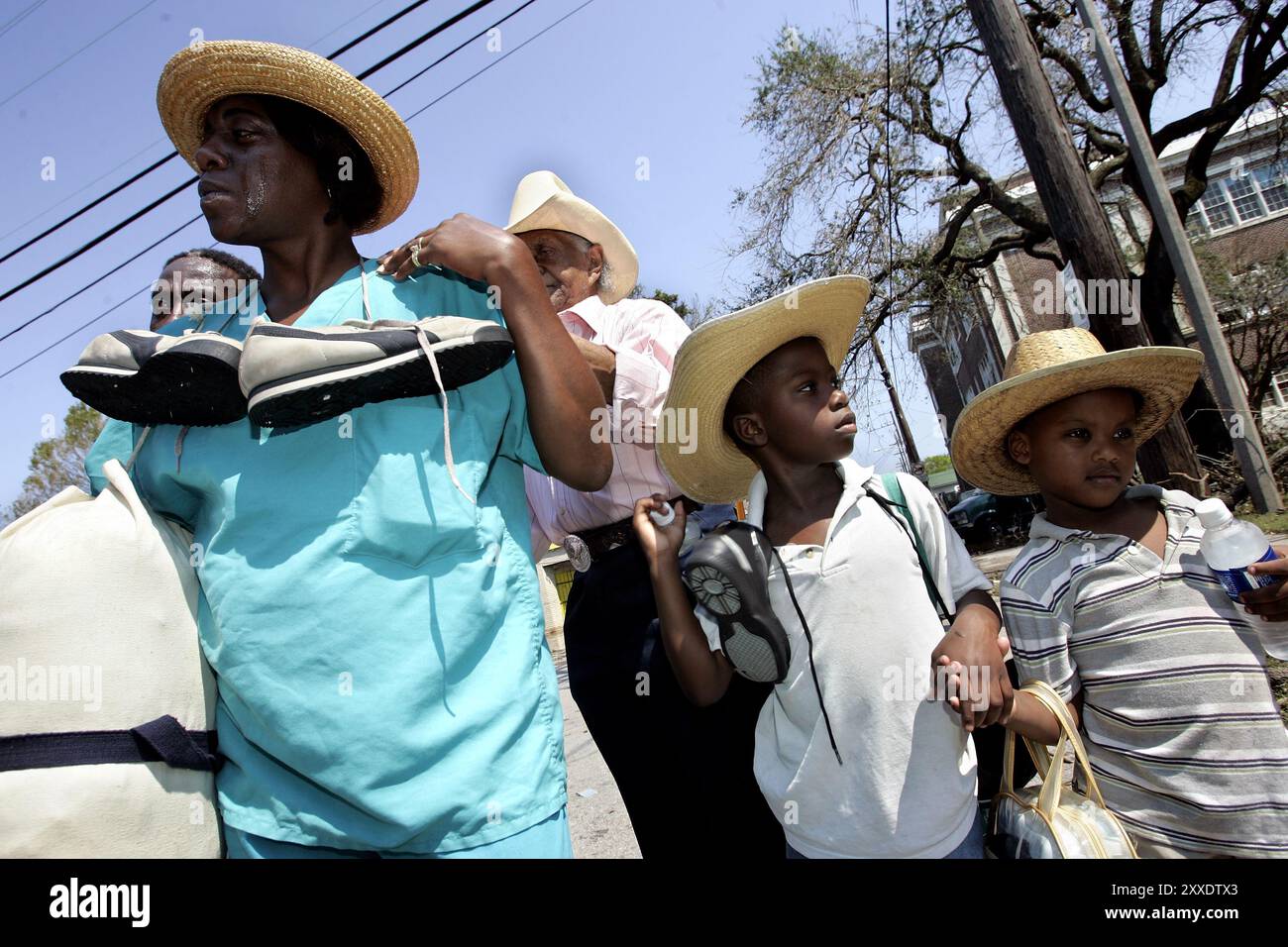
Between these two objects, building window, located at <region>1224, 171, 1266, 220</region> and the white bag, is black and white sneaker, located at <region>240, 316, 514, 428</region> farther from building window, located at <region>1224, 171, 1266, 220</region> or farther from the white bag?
building window, located at <region>1224, 171, 1266, 220</region>

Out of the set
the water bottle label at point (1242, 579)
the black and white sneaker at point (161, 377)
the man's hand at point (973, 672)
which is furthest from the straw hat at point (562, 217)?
the water bottle label at point (1242, 579)

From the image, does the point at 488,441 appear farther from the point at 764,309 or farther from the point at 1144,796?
the point at 1144,796

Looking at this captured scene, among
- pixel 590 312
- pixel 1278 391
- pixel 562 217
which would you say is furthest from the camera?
pixel 1278 391

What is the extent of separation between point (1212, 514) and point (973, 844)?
87 centimetres

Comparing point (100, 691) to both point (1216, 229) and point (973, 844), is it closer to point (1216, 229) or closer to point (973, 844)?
point (973, 844)

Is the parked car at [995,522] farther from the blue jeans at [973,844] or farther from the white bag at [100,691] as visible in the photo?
the white bag at [100,691]

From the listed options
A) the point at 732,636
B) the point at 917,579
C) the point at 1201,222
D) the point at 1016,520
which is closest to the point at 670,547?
the point at 732,636

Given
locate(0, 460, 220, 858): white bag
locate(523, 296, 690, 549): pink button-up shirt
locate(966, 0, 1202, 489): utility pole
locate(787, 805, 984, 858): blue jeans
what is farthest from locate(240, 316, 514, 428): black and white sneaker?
locate(966, 0, 1202, 489): utility pole

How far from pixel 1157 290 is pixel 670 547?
1284cm

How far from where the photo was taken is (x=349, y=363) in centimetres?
126

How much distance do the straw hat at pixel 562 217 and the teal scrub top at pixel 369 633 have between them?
1329mm

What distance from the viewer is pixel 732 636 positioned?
169 centimetres

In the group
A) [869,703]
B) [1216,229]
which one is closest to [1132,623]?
[869,703]
